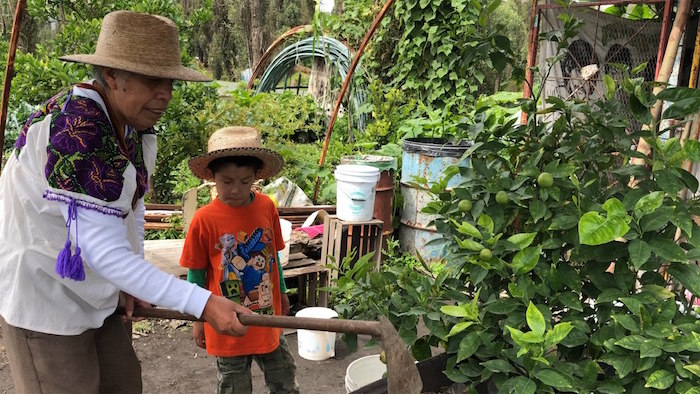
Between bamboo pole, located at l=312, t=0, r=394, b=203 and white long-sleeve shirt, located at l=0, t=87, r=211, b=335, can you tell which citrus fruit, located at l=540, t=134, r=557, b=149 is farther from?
bamboo pole, located at l=312, t=0, r=394, b=203

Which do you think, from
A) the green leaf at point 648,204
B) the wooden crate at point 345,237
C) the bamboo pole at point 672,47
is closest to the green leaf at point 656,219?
the green leaf at point 648,204

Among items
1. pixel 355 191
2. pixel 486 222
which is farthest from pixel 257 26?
pixel 486 222

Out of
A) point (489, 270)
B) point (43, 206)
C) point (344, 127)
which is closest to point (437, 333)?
point (489, 270)

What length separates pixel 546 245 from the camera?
138 cm

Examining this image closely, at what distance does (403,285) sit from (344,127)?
6.58 metres

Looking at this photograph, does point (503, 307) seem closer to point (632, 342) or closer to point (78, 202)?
point (632, 342)

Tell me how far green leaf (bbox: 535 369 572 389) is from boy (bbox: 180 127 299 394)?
56.1 inches

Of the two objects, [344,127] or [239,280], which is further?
[344,127]

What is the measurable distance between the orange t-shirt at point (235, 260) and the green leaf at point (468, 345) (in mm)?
1231

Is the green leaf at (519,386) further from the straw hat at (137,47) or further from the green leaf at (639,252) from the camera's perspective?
the straw hat at (137,47)

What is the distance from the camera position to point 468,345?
1364mm

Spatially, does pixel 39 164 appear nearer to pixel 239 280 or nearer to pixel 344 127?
pixel 239 280

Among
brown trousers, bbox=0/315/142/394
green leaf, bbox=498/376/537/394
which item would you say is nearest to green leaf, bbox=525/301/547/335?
green leaf, bbox=498/376/537/394

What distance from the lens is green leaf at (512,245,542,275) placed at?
1.32 m
